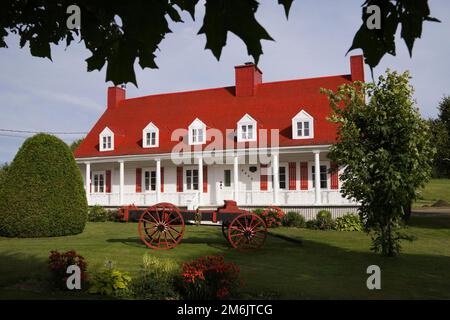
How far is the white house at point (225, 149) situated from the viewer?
23156mm

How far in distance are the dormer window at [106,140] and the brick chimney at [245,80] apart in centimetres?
859

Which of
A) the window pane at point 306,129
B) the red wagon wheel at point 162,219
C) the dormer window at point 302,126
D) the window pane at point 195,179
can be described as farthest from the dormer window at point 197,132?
the red wagon wheel at point 162,219

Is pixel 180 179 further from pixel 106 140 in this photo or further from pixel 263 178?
pixel 106 140

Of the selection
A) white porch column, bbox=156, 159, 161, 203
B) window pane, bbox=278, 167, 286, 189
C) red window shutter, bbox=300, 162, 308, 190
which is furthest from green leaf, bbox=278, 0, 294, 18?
white porch column, bbox=156, 159, 161, 203

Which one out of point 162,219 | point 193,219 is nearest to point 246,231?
point 193,219

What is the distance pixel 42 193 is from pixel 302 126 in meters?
13.4

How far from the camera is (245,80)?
27688 mm

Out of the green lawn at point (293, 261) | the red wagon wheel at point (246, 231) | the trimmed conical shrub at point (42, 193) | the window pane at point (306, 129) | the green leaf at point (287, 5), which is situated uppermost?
the window pane at point (306, 129)

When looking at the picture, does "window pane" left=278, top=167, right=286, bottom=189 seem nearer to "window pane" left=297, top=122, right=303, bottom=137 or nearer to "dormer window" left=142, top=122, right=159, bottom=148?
"window pane" left=297, top=122, right=303, bottom=137

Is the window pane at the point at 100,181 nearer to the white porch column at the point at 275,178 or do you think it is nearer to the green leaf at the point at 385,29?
the white porch column at the point at 275,178
